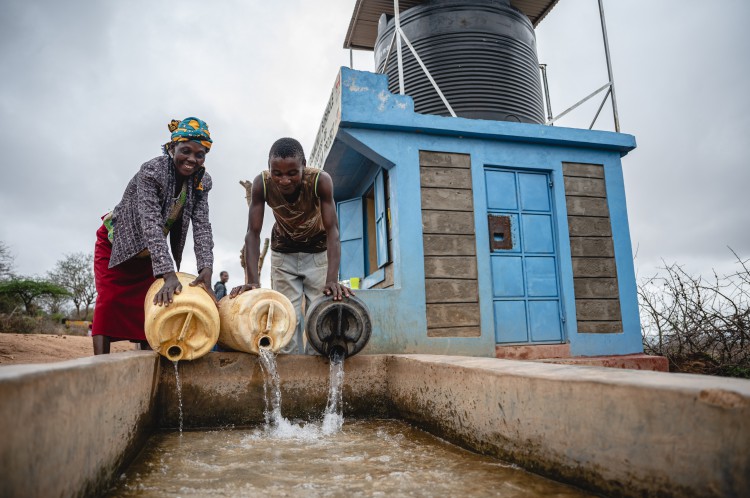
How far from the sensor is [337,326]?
324 centimetres

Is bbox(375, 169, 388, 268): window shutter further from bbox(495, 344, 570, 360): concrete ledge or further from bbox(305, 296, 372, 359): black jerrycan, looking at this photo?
bbox(305, 296, 372, 359): black jerrycan

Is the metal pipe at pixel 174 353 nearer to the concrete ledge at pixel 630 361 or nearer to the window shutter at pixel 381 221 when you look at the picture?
the window shutter at pixel 381 221

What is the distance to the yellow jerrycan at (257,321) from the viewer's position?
120 inches

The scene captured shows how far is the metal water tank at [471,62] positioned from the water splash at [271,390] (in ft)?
14.9

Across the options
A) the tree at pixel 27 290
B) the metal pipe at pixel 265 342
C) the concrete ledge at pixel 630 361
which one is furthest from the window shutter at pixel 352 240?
the tree at pixel 27 290

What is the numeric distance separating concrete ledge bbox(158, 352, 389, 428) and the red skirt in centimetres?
37

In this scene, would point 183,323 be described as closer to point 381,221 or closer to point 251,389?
point 251,389

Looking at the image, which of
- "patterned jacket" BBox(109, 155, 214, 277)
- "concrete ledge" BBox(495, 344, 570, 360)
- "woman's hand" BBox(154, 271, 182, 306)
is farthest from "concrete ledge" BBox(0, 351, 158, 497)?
"concrete ledge" BBox(495, 344, 570, 360)

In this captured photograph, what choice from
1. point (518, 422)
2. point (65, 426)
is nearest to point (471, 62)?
point (518, 422)

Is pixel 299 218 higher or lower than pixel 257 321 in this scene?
higher

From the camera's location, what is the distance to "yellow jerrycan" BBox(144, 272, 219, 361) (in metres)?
2.79

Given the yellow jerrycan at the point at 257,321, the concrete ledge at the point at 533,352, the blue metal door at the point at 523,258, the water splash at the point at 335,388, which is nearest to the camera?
the yellow jerrycan at the point at 257,321

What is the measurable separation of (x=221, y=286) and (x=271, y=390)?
6.84 metres

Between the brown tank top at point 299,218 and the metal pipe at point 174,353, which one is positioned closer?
the metal pipe at point 174,353
